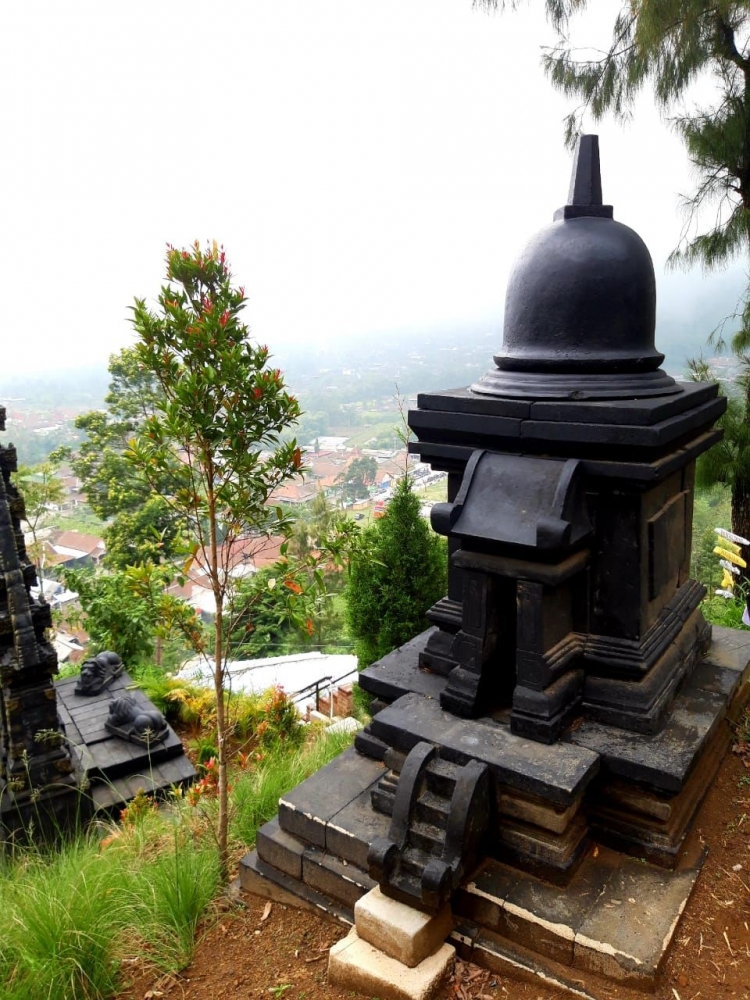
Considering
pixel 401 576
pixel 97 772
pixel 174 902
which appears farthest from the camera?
pixel 401 576

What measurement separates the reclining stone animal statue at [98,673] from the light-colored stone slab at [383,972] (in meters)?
7.18

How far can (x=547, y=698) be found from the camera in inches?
113

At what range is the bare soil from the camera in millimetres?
2357

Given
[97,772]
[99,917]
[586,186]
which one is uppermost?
[586,186]

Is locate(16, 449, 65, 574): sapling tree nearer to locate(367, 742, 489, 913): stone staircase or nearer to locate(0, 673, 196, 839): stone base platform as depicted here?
locate(0, 673, 196, 839): stone base platform

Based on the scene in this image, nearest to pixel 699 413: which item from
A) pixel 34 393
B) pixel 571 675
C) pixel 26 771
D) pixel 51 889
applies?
pixel 571 675

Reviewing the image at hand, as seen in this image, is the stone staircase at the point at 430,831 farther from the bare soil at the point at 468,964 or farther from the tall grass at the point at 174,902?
the tall grass at the point at 174,902

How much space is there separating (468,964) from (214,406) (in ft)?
8.33

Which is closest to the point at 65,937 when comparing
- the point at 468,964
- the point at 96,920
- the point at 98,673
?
the point at 96,920

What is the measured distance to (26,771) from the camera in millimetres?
5797

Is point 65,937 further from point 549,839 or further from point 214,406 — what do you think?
point 214,406

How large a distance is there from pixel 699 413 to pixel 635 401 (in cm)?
49

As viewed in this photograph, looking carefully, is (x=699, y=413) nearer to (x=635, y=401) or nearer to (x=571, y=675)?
(x=635, y=401)

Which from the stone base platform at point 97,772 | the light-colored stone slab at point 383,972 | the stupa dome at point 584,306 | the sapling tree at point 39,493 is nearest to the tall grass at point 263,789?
the light-colored stone slab at point 383,972
